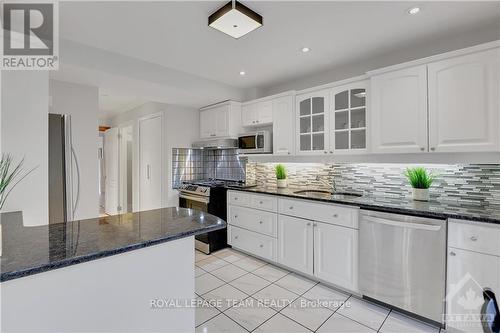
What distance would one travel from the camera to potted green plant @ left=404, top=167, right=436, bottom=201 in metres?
2.30

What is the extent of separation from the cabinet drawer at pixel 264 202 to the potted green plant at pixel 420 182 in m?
1.43

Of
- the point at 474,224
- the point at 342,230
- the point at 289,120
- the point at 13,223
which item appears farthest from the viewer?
the point at 289,120

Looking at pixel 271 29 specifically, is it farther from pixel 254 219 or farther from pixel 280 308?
pixel 280 308

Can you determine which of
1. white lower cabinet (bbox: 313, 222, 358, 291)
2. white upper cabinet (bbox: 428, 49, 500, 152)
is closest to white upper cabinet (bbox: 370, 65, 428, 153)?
white upper cabinet (bbox: 428, 49, 500, 152)

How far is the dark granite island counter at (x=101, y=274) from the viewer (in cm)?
81

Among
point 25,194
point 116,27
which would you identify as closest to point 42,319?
point 25,194

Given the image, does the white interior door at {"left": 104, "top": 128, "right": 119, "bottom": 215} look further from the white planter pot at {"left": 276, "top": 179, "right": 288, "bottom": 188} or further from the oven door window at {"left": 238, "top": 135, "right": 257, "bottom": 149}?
the white planter pot at {"left": 276, "top": 179, "right": 288, "bottom": 188}

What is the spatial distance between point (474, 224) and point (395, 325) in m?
0.99

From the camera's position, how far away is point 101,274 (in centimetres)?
98

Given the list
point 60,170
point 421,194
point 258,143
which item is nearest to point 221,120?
point 258,143

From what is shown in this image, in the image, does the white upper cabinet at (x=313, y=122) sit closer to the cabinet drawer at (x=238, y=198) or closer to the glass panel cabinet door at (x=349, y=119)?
the glass panel cabinet door at (x=349, y=119)

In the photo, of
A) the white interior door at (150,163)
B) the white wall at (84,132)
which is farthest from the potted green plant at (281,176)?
the white wall at (84,132)

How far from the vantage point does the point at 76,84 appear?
2928 millimetres

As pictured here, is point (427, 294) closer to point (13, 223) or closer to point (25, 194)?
point (13, 223)
